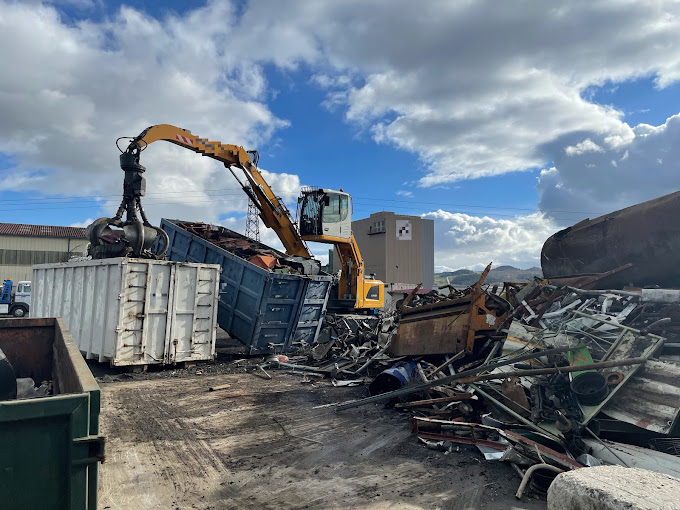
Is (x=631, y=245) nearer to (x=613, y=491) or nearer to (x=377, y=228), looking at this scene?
(x=613, y=491)

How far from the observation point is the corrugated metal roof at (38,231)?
1396 inches

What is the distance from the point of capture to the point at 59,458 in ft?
6.01

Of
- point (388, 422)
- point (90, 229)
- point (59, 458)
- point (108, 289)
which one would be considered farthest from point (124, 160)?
point (59, 458)

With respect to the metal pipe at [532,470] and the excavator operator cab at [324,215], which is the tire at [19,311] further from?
the metal pipe at [532,470]

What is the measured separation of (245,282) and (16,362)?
5248mm

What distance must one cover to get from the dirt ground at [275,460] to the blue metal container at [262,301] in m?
2.74

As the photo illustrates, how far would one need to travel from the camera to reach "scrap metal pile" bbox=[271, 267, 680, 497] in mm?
4289

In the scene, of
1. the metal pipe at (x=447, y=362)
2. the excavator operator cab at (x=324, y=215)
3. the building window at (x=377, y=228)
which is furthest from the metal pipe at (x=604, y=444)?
the building window at (x=377, y=228)

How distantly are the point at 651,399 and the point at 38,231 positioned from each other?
141 ft

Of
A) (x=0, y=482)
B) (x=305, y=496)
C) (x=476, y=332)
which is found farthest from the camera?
(x=476, y=332)

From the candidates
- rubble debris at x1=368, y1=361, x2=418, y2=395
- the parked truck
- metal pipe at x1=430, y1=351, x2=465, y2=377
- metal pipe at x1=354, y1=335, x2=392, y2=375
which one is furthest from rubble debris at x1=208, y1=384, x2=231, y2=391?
the parked truck

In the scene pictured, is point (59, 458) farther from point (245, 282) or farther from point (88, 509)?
point (245, 282)

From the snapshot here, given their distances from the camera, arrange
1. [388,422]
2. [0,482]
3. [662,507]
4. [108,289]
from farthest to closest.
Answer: [108,289] < [388,422] < [662,507] < [0,482]

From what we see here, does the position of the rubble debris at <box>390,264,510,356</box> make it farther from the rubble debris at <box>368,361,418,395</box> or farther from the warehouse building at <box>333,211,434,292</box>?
the warehouse building at <box>333,211,434,292</box>
